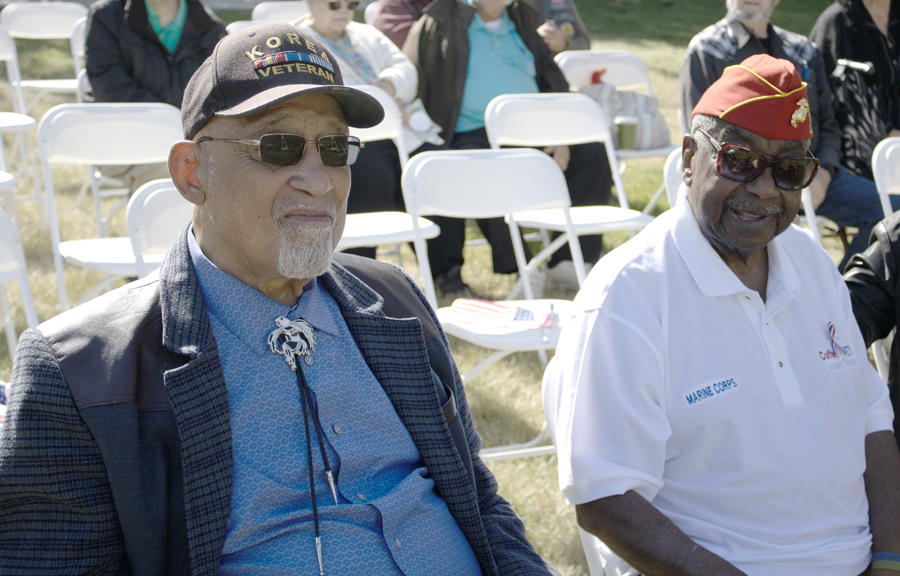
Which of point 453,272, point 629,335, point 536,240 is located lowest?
point 536,240

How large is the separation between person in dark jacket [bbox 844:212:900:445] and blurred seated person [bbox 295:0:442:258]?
2.79 m

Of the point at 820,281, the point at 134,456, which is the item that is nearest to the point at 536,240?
the point at 820,281

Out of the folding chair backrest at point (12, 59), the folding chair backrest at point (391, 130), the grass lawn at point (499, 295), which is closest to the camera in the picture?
the grass lawn at point (499, 295)

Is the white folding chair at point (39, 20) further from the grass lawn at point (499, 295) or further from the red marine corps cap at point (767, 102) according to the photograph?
the red marine corps cap at point (767, 102)

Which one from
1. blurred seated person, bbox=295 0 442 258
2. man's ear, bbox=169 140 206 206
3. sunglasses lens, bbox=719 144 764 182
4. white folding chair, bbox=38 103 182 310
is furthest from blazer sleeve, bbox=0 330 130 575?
blurred seated person, bbox=295 0 442 258

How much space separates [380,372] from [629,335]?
0.57 metres

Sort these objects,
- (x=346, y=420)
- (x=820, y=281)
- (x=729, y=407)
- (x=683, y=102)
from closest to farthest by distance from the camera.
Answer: (x=346, y=420), (x=729, y=407), (x=820, y=281), (x=683, y=102)

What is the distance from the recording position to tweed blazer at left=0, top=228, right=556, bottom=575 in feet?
4.39

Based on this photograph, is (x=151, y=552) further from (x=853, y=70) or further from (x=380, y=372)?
(x=853, y=70)

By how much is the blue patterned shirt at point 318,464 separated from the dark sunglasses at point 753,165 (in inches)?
41.5

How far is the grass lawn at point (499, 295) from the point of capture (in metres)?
3.08

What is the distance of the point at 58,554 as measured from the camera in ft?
4.43

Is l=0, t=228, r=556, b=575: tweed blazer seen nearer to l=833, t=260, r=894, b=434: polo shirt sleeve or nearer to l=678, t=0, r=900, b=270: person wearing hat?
l=833, t=260, r=894, b=434: polo shirt sleeve

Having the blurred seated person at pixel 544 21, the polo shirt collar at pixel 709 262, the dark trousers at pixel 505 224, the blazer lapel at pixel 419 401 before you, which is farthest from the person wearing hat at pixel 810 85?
the blazer lapel at pixel 419 401
